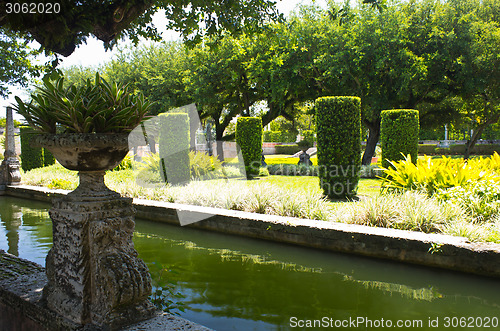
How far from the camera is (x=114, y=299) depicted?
210cm

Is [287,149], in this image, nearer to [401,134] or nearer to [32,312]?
[401,134]

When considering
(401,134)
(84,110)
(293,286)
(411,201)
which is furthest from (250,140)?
(84,110)

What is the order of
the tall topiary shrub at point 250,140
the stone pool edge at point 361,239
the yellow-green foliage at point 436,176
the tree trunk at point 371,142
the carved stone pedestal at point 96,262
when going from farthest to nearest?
the tree trunk at point 371,142
the tall topiary shrub at point 250,140
the yellow-green foliage at point 436,176
the stone pool edge at point 361,239
the carved stone pedestal at point 96,262

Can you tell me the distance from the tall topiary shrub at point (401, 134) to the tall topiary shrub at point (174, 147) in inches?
242

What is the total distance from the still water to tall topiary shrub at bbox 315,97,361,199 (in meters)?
3.49

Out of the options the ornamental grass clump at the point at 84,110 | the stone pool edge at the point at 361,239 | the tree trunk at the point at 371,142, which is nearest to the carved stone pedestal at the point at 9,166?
the stone pool edge at the point at 361,239

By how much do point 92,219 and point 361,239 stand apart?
3.78 meters

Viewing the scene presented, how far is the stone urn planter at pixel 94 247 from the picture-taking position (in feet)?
A: 7.02

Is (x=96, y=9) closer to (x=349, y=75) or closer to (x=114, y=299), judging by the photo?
(x=114, y=299)

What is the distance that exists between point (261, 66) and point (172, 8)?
11.8 metres

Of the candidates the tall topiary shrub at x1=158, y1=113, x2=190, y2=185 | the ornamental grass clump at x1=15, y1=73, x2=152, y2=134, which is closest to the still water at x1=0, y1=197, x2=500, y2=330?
the ornamental grass clump at x1=15, y1=73, x2=152, y2=134

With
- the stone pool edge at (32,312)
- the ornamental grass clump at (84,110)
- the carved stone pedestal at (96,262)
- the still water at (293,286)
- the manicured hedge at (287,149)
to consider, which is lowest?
the still water at (293,286)

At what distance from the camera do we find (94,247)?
2.18m

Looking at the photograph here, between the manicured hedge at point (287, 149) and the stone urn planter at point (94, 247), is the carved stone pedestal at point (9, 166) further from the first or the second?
the manicured hedge at point (287, 149)
